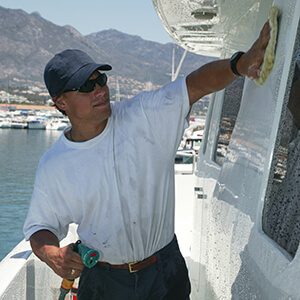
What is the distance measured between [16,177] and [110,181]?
36.2m

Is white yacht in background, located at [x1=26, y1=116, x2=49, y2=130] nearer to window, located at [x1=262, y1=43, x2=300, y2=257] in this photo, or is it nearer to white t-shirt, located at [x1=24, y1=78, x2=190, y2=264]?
white t-shirt, located at [x1=24, y1=78, x2=190, y2=264]

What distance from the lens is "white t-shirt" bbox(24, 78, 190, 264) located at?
83.8 inches

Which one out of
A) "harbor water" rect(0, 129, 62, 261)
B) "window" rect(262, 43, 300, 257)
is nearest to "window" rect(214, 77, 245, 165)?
"window" rect(262, 43, 300, 257)

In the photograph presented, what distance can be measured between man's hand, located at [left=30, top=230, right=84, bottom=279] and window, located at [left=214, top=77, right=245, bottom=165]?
122 cm

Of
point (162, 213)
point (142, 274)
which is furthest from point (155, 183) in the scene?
point (142, 274)

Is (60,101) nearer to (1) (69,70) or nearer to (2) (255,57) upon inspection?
(1) (69,70)

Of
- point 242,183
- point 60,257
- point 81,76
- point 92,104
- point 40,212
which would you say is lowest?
point 60,257

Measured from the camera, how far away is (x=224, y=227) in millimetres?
2148

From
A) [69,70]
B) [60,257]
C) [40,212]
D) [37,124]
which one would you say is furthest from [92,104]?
[37,124]

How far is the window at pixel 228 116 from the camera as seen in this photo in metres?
2.66

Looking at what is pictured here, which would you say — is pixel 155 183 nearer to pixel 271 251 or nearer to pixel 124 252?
pixel 124 252

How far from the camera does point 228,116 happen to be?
2.85 meters

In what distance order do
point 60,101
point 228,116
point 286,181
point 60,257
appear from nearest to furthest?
point 286,181, point 60,257, point 60,101, point 228,116

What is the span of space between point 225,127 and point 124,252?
3.85ft
